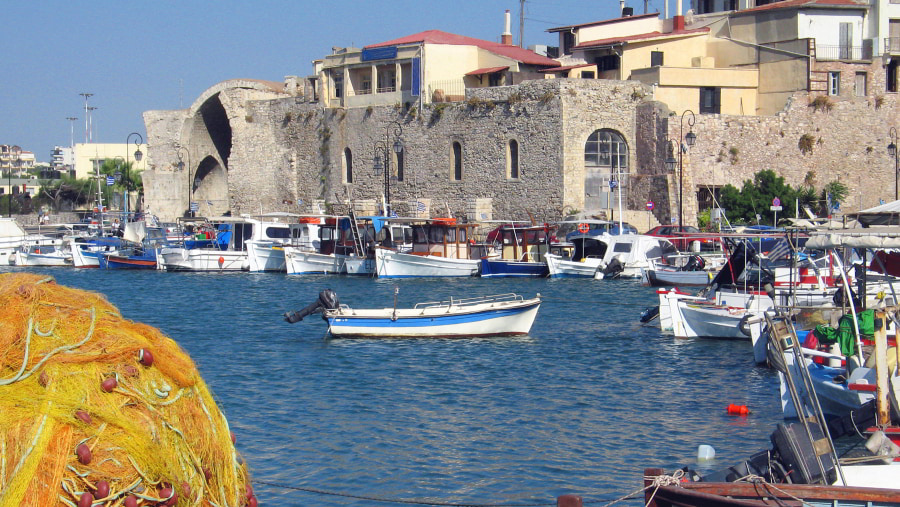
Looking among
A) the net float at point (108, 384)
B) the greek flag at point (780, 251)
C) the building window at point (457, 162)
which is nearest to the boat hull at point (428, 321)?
the greek flag at point (780, 251)

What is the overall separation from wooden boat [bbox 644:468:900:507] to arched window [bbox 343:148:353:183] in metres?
35.7

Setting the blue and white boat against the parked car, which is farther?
the parked car

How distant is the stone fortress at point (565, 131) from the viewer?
35.4 m

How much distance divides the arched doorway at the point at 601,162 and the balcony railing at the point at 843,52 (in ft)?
24.4

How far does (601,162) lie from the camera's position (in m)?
36.3

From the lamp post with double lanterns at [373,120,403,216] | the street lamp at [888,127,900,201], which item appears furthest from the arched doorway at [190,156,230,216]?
the street lamp at [888,127,900,201]

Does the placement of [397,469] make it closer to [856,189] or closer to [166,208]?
[856,189]

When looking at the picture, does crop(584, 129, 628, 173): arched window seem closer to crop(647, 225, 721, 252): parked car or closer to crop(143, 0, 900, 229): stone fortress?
crop(143, 0, 900, 229): stone fortress

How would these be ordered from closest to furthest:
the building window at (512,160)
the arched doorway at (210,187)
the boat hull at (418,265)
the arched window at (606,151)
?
1. the boat hull at (418,265)
2. the arched window at (606,151)
3. the building window at (512,160)
4. the arched doorway at (210,187)

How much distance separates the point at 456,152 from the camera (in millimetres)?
38625

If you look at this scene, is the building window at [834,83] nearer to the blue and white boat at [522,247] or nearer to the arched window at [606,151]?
the arched window at [606,151]

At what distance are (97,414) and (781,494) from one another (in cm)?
421

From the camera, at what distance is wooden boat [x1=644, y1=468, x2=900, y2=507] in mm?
6883

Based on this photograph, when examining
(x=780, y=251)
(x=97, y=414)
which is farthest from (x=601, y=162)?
(x=97, y=414)
